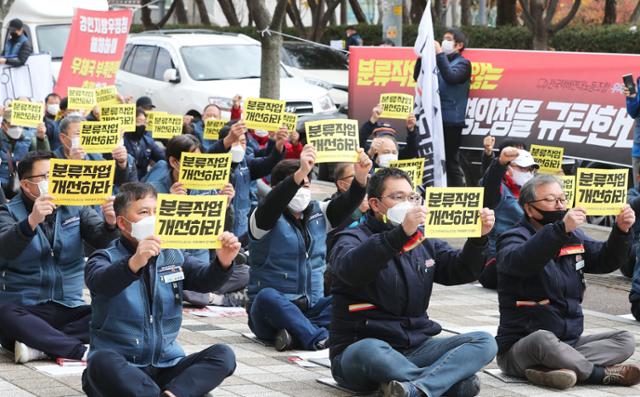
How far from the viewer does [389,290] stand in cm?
666

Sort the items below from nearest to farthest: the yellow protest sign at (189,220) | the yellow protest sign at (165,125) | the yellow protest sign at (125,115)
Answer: the yellow protest sign at (189,220) < the yellow protest sign at (125,115) < the yellow protest sign at (165,125)

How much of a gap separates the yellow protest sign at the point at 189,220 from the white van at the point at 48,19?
1430cm

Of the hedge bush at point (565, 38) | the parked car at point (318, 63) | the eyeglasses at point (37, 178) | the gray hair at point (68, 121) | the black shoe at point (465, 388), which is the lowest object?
the black shoe at point (465, 388)

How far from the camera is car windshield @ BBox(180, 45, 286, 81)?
18703 millimetres

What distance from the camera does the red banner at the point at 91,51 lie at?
16.0 meters

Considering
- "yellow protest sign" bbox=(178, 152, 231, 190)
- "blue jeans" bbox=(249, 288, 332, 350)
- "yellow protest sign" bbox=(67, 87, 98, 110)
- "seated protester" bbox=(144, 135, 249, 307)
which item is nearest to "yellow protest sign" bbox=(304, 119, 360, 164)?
"blue jeans" bbox=(249, 288, 332, 350)

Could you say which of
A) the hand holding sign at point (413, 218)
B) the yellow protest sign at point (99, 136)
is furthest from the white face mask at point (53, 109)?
the hand holding sign at point (413, 218)

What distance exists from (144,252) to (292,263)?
2.61 meters

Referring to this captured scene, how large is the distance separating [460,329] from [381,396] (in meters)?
2.38

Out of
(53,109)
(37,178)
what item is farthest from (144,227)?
(53,109)

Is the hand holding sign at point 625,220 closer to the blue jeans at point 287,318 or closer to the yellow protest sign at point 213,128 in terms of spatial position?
the blue jeans at point 287,318

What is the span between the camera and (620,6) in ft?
147

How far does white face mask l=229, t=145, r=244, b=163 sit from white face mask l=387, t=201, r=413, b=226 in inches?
166

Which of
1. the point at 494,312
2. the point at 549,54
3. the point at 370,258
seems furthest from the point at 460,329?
the point at 549,54
